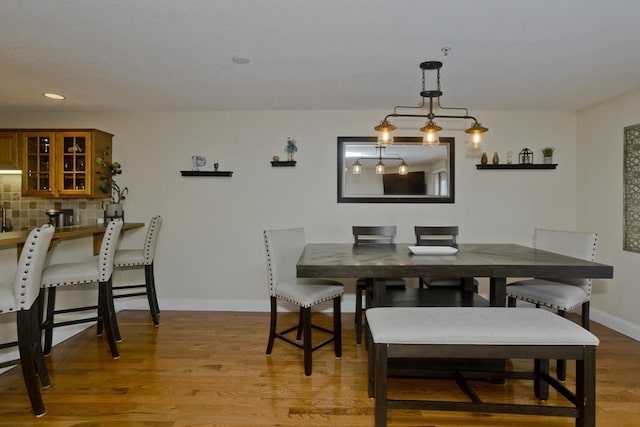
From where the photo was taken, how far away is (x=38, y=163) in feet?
11.7

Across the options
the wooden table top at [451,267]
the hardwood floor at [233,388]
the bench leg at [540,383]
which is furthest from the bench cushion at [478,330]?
the hardwood floor at [233,388]

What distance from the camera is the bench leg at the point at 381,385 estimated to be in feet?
5.40

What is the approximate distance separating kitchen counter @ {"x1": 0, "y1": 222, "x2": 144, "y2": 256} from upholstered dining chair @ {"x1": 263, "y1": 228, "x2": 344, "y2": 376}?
152 cm

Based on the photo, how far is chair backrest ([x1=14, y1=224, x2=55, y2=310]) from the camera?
6.41 ft

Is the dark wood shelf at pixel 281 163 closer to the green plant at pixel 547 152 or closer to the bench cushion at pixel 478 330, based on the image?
the bench cushion at pixel 478 330

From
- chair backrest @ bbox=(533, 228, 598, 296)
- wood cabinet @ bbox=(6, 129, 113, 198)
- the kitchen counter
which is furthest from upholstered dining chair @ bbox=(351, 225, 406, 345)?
wood cabinet @ bbox=(6, 129, 113, 198)

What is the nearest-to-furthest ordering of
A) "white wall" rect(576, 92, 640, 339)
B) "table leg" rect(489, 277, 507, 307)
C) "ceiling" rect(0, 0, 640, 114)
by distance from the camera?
"ceiling" rect(0, 0, 640, 114)
"table leg" rect(489, 277, 507, 307)
"white wall" rect(576, 92, 640, 339)

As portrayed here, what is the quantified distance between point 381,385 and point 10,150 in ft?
13.8

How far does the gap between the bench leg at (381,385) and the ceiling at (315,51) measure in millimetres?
1756

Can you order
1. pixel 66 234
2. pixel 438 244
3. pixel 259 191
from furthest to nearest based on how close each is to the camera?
pixel 259 191 → pixel 438 244 → pixel 66 234

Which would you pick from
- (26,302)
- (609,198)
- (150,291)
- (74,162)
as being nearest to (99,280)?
(26,302)

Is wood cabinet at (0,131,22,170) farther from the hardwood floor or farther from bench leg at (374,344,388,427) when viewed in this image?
bench leg at (374,344,388,427)

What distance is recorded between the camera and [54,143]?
138 inches

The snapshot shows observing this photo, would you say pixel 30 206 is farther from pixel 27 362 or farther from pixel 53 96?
pixel 27 362
